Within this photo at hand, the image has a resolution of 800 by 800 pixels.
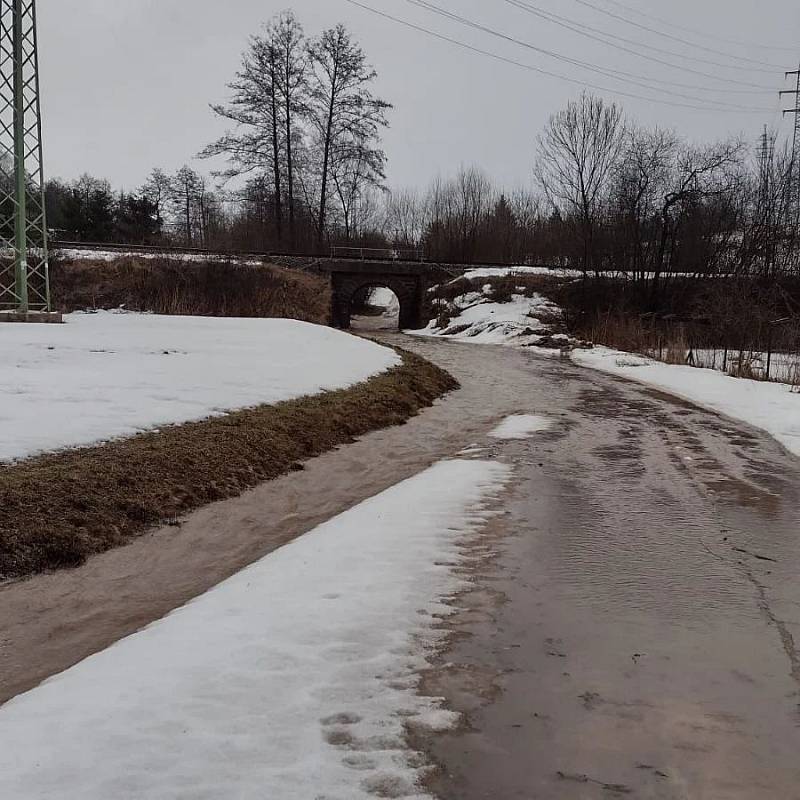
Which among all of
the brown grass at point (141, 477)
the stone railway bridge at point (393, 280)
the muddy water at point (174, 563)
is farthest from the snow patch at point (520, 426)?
the stone railway bridge at point (393, 280)

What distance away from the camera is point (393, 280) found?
4203cm

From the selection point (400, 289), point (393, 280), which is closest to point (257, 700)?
point (393, 280)

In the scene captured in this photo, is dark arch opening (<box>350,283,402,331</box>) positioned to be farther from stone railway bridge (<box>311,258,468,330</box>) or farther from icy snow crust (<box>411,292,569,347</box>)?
icy snow crust (<box>411,292,569,347</box>)

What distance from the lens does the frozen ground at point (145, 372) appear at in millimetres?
7293

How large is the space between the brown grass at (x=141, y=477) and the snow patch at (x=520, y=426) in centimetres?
231

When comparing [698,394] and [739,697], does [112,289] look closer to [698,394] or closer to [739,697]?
[698,394]

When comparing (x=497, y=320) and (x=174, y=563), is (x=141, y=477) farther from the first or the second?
(x=497, y=320)

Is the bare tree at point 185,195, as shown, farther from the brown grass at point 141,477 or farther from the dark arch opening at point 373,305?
the brown grass at point 141,477

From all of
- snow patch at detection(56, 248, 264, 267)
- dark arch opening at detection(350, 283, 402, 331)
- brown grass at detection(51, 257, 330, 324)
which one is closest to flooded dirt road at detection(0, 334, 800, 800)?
brown grass at detection(51, 257, 330, 324)

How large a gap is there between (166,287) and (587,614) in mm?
27310

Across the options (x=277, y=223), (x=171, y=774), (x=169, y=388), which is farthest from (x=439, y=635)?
(x=277, y=223)

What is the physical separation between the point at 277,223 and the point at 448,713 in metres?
44.5

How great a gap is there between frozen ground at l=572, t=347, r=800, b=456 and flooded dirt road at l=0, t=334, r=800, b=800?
3123 mm

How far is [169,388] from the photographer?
9578 mm
